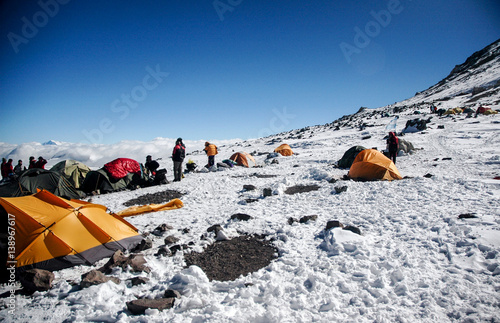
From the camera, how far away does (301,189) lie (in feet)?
35.6

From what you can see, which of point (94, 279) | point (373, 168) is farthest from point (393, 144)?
point (94, 279)

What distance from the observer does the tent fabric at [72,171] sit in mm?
11784

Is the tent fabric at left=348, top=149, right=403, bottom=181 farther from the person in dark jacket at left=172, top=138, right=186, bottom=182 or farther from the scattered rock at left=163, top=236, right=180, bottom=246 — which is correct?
the person in dark jacket at left=172, top=138, right=186, bottom=182

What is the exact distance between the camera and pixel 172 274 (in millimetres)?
4484

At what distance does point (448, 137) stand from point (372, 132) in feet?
30.9

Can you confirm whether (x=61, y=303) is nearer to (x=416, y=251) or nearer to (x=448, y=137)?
(x=416, y=251)

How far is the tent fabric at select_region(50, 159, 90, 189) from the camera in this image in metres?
11.8

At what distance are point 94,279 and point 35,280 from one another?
941 mm

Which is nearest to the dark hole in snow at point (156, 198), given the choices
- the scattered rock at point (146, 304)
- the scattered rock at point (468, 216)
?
the scattered rock at point (146, 304)

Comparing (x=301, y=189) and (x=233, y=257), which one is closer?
(x=233, y=257)

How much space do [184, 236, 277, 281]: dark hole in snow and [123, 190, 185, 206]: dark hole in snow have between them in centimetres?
566

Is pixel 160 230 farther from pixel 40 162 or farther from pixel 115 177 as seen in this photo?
pixel 40 162

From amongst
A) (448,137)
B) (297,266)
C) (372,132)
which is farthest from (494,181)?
(372,132)

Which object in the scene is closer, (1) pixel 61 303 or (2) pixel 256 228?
(1) pixel 61 303
